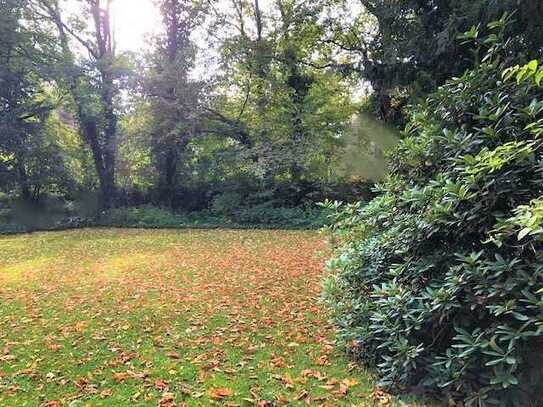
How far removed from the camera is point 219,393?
2.69 metres

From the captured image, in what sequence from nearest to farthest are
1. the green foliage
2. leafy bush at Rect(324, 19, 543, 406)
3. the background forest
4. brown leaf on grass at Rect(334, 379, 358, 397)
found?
leafy bush at Rect(324, 19, 543, 406)
brown leaf on grass at Rect(334, 379, 358, 397)
the green foliage
the background forest

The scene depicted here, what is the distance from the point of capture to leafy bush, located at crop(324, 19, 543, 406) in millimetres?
2188

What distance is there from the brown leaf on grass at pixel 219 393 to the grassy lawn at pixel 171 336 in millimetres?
10

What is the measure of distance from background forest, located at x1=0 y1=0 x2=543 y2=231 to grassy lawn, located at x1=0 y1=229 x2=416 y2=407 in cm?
738

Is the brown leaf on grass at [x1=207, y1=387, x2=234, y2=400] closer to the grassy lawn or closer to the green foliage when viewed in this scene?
the grassy lawn

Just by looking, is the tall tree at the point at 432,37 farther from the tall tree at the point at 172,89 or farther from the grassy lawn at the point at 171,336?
the tall tree at the point at 172,89

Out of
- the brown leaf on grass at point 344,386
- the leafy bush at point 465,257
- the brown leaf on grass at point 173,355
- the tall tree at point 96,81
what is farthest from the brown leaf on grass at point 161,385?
the tall tree at point 96,81

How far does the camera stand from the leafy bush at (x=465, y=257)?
219cm

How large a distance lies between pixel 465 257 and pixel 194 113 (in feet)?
43.4

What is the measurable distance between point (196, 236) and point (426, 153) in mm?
8938

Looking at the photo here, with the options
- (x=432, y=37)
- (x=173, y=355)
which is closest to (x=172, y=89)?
(x=432, y=37)

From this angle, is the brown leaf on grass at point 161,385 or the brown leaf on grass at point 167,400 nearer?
the brown leaf on grass at point 167,400

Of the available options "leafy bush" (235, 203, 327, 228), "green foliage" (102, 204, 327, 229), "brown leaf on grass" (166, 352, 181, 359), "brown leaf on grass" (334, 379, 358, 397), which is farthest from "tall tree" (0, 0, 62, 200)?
"brown leaf on grass" (334, 379, 358, 397)

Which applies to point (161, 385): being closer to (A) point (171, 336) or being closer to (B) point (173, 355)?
(B) point (173, 355)
